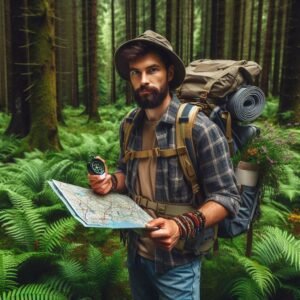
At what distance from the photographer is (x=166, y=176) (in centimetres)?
222

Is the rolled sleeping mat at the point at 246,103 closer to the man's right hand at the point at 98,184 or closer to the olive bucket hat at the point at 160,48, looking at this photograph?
the olive bucket hat at the point at 160,48

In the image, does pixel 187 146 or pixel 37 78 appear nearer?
pixel 187 146

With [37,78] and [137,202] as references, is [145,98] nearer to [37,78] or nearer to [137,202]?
[137,202]

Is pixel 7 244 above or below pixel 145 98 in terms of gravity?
below

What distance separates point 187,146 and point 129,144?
496 millimetres

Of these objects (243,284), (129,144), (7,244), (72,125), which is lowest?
(72,125)

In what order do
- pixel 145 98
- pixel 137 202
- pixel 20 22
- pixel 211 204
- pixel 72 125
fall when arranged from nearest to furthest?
pixel 211 204 → pixel 145 98 → pixel 137 202 → pixel 20 22 → pixel 72 125

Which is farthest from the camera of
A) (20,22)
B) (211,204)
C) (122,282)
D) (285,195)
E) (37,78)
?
(20,22)

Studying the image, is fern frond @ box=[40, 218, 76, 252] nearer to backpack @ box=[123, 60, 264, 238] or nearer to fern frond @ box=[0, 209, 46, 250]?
fern frond @ box=[0, 209, 46, 250]

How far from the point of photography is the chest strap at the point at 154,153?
2165mm

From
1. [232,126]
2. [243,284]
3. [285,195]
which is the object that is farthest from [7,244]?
[285,195]

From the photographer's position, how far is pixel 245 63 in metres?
3.13

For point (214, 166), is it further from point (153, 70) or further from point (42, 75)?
point (42, 75)

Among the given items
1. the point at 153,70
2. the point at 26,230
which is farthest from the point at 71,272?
the point at 153,70
